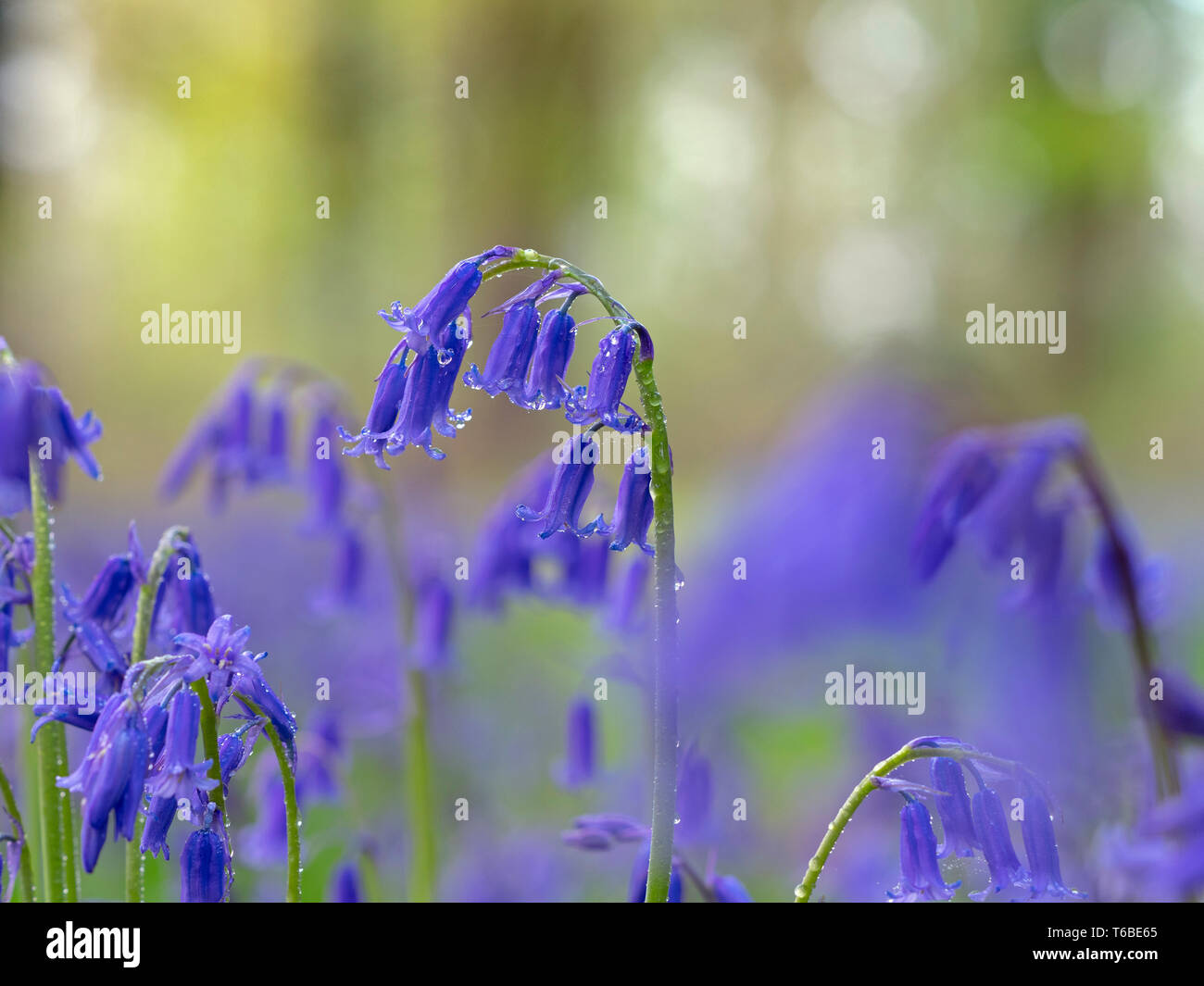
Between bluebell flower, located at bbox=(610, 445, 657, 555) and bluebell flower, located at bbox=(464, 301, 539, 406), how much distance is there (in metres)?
0.13

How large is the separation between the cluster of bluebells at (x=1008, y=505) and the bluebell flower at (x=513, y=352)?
2.38 ft

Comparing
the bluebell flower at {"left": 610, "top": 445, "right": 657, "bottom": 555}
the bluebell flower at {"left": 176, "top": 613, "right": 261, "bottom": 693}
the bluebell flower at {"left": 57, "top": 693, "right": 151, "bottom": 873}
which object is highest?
the bluebell flower at {"left": 610, "top": 445, "right": 657, "bottom": 555}

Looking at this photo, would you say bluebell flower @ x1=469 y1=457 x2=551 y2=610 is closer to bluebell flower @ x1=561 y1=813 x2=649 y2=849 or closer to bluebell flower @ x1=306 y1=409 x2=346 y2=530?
bluebell flower @ x1=306 y1=409 x2=346 y2=530

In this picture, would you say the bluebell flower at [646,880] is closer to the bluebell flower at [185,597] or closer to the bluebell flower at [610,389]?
the bluebell flower at [610,389]

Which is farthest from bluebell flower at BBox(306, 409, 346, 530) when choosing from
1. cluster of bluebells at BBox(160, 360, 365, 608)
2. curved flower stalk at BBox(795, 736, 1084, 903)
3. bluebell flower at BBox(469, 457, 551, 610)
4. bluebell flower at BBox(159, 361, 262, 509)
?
curved flower stalk at BBox(795, 736, 1084, 903)

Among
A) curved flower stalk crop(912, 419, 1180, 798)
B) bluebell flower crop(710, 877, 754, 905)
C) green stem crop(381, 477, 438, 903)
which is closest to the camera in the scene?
bluebell flower crop(710, 877, 754, 905)

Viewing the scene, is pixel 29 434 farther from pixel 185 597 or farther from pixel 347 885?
pixel 347 885

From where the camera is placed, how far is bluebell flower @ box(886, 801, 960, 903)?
3.55ft

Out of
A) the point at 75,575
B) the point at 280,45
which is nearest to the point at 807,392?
the point at 280,45

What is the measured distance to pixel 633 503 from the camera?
1.09 meters

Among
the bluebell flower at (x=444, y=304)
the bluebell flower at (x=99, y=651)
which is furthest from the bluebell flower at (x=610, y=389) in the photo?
the bluebell flower at (x=99, y=651)

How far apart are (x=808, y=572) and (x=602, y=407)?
259 centimetres

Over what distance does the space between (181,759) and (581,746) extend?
4.34 ft

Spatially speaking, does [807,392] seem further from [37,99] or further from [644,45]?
[37,99]
